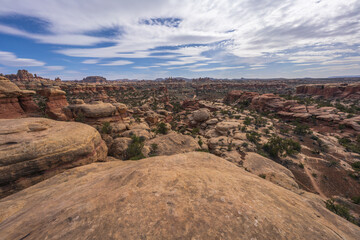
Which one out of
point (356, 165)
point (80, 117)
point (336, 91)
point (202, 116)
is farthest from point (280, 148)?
point (336, 91)

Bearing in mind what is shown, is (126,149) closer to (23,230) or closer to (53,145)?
(53,145)

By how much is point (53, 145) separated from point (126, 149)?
7.04 m

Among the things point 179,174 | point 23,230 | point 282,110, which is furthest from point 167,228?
point 282,110

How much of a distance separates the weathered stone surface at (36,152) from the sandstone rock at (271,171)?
15011 millimetres

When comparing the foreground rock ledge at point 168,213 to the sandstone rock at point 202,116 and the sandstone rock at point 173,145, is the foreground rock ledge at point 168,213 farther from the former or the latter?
the sandstone rock at point 202,116

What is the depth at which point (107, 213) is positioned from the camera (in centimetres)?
330

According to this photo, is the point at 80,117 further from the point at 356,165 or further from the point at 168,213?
the point at 356,165

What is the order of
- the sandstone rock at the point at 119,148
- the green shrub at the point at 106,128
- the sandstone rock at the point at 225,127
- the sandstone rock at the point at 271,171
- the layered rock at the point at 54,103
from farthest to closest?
the sandstone rock at the point at 225,127
the layered rock at the point at 54,103
the green shrub at the point at 106,128
the sandstone rock at the point at 119,148
the sandstone rock at the point at 271,171

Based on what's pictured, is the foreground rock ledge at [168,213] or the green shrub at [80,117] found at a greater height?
the foreground rock ledge at [168,213]

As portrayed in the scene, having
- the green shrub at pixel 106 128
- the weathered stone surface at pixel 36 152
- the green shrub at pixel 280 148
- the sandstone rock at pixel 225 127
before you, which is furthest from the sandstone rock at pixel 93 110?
the green shrub at pixel 280 148

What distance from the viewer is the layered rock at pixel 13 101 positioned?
16.9 metres

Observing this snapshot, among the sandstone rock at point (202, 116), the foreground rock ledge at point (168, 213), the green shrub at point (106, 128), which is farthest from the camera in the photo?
the sandstone rock at point (202, 116)

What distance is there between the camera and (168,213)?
10.6 feet

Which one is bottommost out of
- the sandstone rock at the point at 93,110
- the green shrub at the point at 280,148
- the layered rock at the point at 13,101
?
the green shrub at the point at 280,148
